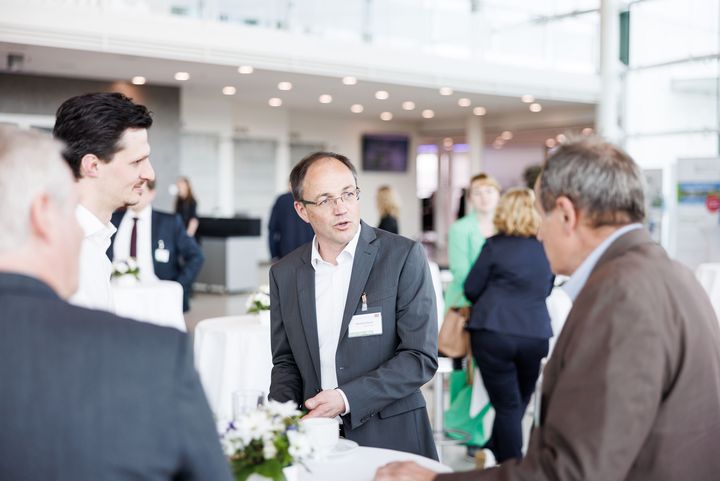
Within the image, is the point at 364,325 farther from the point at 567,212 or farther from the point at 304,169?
the point at 567,212

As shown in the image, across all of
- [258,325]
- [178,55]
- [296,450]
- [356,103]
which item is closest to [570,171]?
[296,450]

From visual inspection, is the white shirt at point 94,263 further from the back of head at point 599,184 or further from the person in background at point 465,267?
the person in background at point 465,267

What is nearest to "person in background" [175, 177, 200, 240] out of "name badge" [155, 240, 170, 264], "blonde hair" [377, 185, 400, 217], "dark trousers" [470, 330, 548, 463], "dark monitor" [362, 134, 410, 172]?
"blonde hair" [377, 185, 400, 217]

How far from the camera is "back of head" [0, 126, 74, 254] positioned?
1137mm

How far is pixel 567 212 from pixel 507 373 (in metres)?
3.37

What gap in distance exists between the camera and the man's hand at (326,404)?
2.48 meters

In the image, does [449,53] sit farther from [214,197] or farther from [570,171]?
[570,171]

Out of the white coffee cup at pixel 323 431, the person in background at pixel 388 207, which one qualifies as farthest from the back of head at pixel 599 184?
the person in background at pixel 388 207

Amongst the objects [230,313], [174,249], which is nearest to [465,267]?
[174,249]

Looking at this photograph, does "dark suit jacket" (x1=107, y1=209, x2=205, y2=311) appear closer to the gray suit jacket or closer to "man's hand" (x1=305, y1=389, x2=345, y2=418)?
the gray suit jacket

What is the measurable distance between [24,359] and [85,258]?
47.7 inches

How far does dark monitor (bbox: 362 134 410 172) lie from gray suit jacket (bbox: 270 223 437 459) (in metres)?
19.5

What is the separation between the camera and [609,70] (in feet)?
51.5

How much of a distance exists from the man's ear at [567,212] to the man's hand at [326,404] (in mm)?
1089
